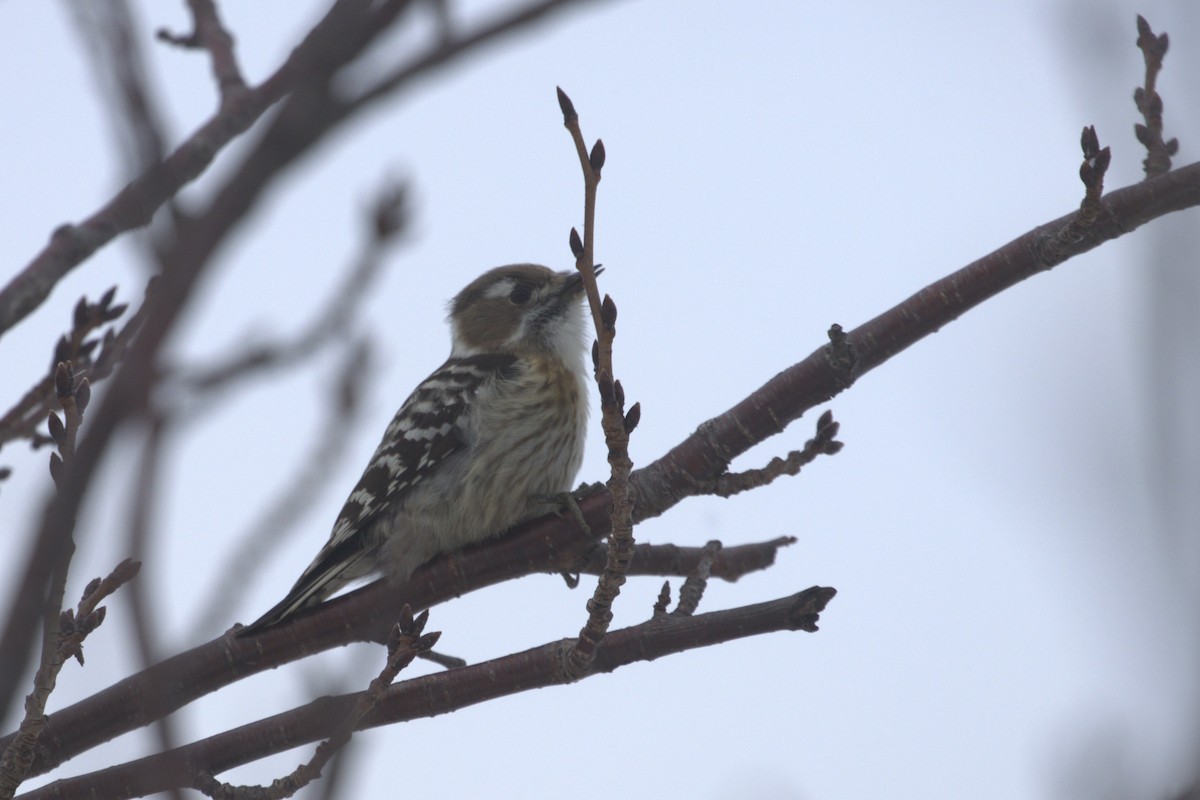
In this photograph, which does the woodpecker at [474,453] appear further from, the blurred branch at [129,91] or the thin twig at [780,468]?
the blurred branch at [129,91]

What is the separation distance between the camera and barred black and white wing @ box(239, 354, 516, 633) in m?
5.47

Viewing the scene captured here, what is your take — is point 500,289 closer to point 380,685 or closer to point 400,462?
point 400,462

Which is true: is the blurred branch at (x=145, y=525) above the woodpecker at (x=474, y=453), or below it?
below

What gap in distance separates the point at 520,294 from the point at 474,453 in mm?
1761

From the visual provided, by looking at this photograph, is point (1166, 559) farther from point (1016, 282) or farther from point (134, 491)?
point (134, 491)

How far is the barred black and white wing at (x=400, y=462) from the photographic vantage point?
5.47 m

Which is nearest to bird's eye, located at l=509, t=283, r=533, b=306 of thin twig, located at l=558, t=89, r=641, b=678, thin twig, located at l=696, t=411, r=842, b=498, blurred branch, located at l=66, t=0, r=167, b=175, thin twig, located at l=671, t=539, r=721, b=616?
thin twig, located at l=671, t=539, r=721, b=616

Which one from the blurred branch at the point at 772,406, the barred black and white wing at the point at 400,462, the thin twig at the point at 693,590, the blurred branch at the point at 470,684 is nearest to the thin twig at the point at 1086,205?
the blurred branch at the point at 772,406

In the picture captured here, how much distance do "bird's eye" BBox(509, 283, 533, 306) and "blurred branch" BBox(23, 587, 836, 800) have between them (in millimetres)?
3656

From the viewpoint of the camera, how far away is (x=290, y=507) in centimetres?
232

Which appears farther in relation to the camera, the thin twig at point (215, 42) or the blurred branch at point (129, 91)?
the thin twig at point (215, 42)

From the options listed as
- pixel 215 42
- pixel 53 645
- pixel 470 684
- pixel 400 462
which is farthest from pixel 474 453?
pixel 53 645

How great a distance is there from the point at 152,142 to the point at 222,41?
4094 mm

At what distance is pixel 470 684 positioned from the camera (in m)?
4.16
